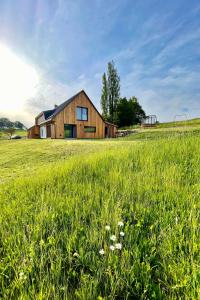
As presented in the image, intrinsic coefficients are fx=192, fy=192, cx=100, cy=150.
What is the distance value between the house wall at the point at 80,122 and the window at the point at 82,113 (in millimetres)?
481

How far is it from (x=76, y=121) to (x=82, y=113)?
1.86m

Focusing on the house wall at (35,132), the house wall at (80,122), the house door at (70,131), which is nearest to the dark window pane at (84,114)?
the house wall at (80,122)

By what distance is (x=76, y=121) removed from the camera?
2905 cm

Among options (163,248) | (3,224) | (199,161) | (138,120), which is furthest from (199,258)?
(138,120)

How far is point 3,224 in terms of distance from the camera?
2385mm

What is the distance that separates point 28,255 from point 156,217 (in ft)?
4.80

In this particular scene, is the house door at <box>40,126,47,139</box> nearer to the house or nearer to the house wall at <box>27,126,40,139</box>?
the house

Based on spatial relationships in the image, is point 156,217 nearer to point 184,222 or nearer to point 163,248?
point 184,222

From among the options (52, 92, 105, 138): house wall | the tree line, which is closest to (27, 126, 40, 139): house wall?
(52, 92, 105, 138): house wall

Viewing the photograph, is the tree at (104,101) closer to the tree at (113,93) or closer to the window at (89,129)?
the tree at (113,93)

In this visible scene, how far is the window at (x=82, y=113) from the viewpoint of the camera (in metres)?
29.4

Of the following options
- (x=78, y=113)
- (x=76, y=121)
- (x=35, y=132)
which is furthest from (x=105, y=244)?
(x=35, y=132)

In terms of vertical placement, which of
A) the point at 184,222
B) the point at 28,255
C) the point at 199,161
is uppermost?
the point at 199,161

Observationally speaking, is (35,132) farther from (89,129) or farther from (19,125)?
(19,125)
